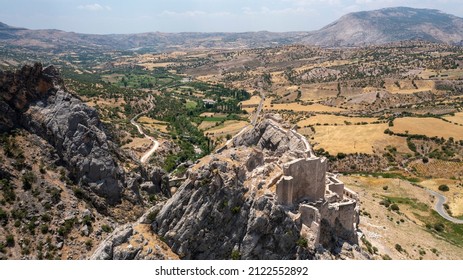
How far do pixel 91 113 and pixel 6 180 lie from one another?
53.4 feet

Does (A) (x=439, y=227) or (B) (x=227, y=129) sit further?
(B) (x=227, y=129)

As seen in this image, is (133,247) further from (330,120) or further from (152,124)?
(330,120)

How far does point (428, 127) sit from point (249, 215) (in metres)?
110

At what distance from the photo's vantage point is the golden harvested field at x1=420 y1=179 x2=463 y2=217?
253 ft

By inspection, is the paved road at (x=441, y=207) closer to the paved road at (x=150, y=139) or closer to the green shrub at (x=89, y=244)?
the paved road at (x=150, y=139)

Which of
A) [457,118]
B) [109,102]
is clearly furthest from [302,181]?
[457,118]

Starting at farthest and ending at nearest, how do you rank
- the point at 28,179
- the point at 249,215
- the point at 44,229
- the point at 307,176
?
the point at 28,179 → the point at 44,229 → the point at 307,176 → the point at 249,215

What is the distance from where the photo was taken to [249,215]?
123ft

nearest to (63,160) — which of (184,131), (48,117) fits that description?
(48,117)

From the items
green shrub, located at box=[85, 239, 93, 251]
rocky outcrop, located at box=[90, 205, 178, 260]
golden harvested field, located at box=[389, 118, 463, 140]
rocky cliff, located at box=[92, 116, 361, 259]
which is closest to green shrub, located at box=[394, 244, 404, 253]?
rocky cliff, located at box=[92, 116, 361, 259]

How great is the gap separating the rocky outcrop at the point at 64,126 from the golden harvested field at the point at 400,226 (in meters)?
34.3

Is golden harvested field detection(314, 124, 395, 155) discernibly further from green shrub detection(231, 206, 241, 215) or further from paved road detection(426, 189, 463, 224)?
green shrub detection(231, 206, 241, 215)

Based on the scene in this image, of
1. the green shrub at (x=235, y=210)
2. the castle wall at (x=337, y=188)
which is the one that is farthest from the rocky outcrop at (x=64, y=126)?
the castle wall at (x=337, y=188)

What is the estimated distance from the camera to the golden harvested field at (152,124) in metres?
129
